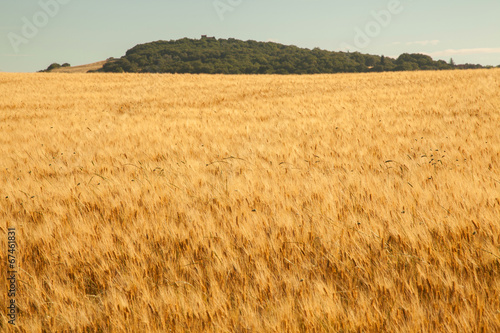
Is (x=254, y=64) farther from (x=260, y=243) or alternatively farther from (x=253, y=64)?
(x=260, y=243)

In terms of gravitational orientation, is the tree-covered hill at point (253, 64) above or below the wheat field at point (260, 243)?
above

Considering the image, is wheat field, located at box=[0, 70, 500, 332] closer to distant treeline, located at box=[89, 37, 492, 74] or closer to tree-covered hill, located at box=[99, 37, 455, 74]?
tree-covered hill, located at box=[99, 37, 455, 74]

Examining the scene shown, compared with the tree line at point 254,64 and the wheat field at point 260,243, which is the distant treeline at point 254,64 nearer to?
the tree line at point 254,64

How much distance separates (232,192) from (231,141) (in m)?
2.98

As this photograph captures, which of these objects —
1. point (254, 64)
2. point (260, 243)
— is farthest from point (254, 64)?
point (260, 243)

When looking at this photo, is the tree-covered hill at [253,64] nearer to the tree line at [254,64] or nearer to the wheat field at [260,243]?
the tree line at [254,64]

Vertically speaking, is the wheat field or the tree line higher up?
the tree line

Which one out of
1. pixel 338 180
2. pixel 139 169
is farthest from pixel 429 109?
pixel 139 169

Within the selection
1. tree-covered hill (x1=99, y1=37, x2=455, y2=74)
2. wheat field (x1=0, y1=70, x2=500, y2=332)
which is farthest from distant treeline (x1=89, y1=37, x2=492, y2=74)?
wheat field (x1=0, y1=70, x2=500, y2=332)

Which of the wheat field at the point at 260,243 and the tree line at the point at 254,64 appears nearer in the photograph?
the wheat field at the point at 260,243

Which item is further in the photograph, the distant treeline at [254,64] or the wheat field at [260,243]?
the distant treeline at [254,64]

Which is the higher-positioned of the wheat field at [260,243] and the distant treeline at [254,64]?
the distant treeline at [254,64]

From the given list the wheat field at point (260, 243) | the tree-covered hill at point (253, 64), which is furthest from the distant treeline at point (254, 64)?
the wheat field at point (260, 243)

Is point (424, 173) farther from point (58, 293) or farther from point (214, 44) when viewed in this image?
point (214, 44)
